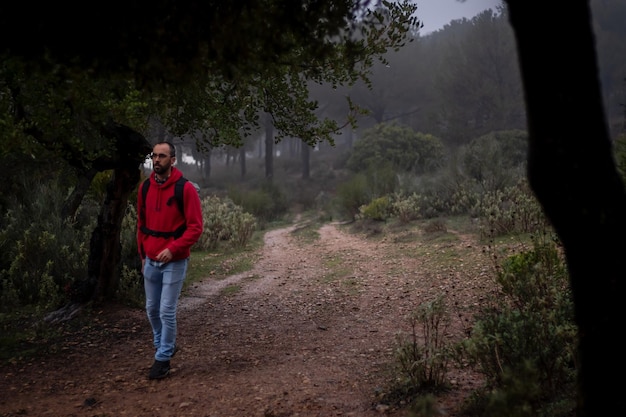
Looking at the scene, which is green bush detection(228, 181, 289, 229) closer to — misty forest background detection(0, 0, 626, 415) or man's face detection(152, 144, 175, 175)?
Result: misty forest background detection(0, 0, 626, 415)

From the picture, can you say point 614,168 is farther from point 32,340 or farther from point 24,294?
point 24,294

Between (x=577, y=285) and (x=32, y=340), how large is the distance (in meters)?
5.85

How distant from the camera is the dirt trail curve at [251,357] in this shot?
3.99 m

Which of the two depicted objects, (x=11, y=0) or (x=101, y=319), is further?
(x=101, y=319)

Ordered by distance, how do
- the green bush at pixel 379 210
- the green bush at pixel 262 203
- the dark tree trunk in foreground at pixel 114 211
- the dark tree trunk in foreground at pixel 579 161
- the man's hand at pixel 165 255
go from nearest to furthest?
the dark tree trunk in foreground at pixel 579 161
the man's hand at pixel 165 255
the dark tree trunk in foreground at pixel 114 211
the green bush at pixel 379 210
the green bush at pixel 262 203

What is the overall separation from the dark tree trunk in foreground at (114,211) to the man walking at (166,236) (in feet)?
6.26

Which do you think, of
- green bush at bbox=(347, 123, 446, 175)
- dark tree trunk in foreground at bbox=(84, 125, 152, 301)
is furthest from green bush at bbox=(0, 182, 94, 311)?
green bush at bbox=(347, 123, 446, 175)

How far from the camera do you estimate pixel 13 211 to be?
27.7 feet

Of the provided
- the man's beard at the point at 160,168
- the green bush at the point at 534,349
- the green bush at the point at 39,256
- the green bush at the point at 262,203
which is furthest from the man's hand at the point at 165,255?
the green bush at the point at 262,203

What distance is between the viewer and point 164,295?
448 centimetres

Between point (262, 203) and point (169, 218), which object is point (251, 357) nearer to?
point (169, 218)

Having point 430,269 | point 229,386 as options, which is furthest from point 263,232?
point 229,386

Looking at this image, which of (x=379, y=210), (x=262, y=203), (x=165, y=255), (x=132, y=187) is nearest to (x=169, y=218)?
(x=165, y=255)

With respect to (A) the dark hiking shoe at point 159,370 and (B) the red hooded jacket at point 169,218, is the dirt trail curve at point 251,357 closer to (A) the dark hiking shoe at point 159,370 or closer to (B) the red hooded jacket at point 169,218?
(A) the dark hiking shoe at point 159,370
